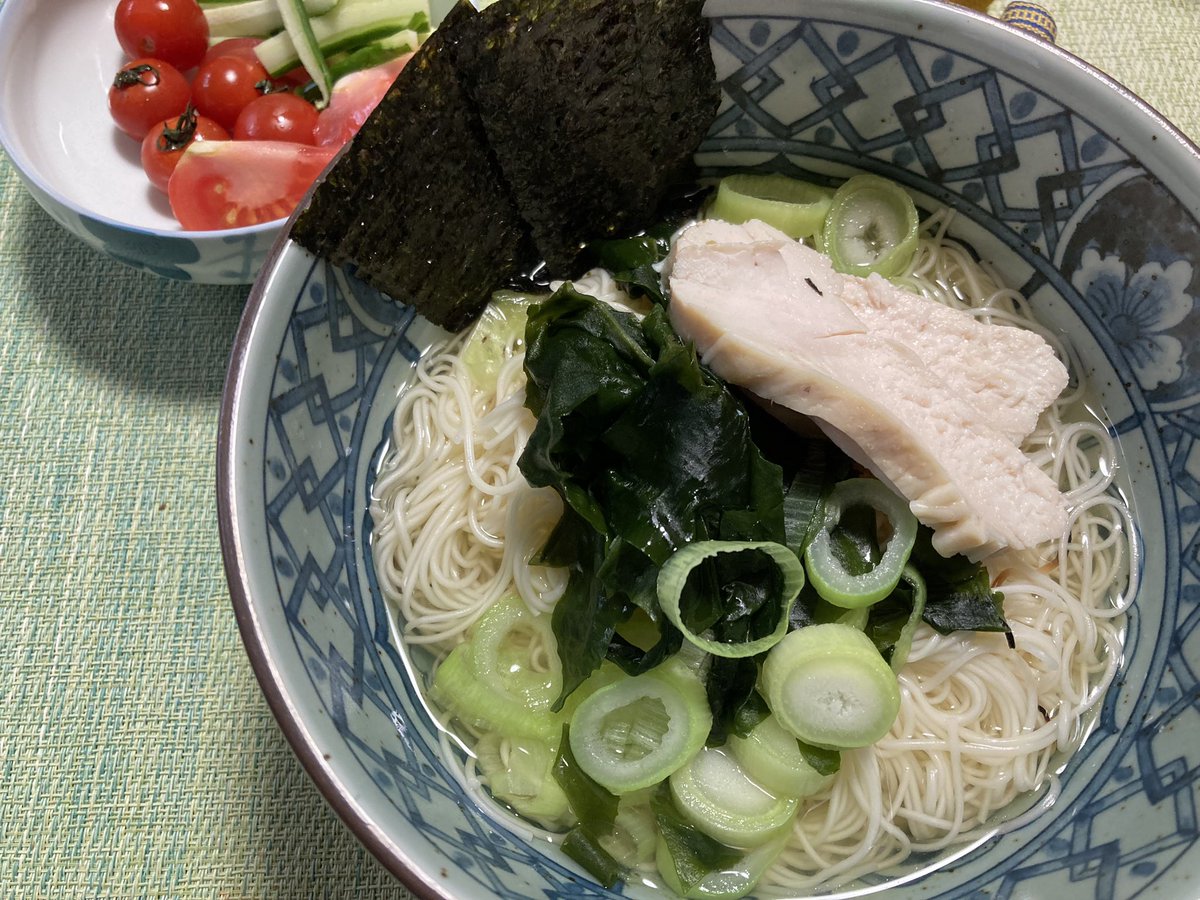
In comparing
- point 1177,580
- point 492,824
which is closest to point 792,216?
point 1177,580

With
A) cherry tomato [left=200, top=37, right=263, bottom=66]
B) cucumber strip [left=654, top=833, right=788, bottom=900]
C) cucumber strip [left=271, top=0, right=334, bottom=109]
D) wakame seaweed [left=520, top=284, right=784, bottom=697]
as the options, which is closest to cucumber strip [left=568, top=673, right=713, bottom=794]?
wakame seaweed [left=520, top=284, right=784, bottom=697]

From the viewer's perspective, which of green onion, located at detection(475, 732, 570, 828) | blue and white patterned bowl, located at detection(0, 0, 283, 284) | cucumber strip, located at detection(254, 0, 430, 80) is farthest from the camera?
cucumber strip, located at detection(254, 0, 430, 80)

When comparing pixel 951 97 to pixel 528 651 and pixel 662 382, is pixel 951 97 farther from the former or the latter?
pixel 528 651

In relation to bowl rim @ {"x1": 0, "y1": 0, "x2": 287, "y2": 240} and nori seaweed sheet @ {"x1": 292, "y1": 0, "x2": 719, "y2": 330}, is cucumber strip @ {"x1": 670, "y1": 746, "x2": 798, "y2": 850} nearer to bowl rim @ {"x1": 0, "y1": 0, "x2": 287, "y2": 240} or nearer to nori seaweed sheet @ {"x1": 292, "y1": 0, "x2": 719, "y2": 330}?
nori seaweed sheet @ {"x1": 292, "y1": 0, "x2": 719, "y2": 330}

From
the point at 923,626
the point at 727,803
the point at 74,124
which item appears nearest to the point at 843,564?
the point at 923,626

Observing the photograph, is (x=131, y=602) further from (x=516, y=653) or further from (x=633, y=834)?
(x=633, y=834)

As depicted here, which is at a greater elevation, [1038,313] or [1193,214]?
[1193,214]

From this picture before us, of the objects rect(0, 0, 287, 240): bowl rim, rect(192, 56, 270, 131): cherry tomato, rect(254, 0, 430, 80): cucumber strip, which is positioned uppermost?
rect(254, 0, 430, 80): cucumber strip
